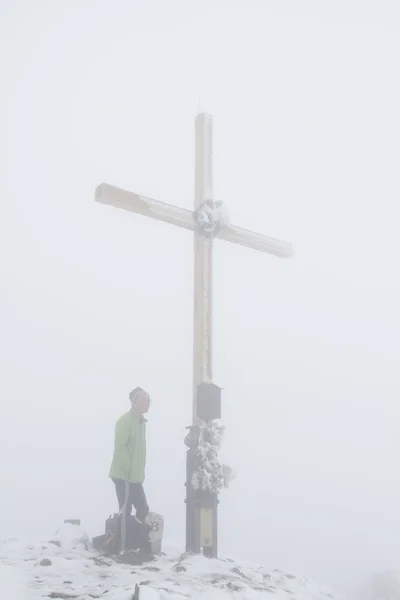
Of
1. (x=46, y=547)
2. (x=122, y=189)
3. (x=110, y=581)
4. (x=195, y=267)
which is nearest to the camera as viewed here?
(x=110, y=581)

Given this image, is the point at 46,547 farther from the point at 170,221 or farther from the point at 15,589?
the point at 170,221

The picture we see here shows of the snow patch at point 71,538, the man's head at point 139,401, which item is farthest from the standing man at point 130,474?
the snow patch at point 71,538

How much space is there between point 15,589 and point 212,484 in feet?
10.3

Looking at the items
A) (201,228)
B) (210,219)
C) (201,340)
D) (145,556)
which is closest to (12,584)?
(145,556)

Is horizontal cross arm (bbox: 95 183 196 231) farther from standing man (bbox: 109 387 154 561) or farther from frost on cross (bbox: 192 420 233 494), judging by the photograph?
frost on cross (bbox: 192 420 233 494)

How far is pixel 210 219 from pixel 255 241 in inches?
43.1

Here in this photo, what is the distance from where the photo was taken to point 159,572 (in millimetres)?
6094

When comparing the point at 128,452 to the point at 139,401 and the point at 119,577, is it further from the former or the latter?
the point at 119,577

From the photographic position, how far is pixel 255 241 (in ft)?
31.2

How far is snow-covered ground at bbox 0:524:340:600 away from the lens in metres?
5.04

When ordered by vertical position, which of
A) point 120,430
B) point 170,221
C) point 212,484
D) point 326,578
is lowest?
point 326,578

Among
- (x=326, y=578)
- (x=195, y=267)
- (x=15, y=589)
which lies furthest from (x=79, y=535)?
(x=326, y=578)

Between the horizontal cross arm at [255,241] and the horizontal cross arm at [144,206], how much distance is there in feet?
2.18

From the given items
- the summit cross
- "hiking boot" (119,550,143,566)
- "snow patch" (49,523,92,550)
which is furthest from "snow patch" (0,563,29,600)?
the summit cross
